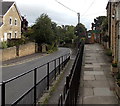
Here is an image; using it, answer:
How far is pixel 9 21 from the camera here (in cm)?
3969

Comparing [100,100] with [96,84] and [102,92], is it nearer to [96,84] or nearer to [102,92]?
[102,92]

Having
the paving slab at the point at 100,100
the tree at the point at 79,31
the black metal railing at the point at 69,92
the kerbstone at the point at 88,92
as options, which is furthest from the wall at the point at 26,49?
the black metal railing at the point at 69,92

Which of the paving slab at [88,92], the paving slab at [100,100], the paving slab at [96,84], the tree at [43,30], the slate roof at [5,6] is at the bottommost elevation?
the paving slab at [100,100]

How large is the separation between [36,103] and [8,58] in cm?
1922

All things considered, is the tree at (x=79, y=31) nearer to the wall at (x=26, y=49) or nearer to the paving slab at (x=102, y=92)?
the wall at (x=26, y=49)

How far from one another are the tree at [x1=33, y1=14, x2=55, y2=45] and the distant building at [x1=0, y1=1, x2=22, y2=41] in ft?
13.5

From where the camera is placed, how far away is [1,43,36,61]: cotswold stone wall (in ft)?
79.1

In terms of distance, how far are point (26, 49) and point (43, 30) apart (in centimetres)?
879

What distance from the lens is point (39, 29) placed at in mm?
40375

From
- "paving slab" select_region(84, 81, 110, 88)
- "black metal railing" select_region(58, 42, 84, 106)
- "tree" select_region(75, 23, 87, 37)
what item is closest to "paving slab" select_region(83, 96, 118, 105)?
"black metal railing" select_region(58, 42, 84, 106)

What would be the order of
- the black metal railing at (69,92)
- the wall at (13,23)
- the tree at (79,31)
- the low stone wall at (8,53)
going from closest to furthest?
the black metal railing at (69,92) → the low stone wall at (8,53) → the tree at (79,31) → the wall at (13,23)

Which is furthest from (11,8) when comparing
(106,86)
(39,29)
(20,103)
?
(20,103)

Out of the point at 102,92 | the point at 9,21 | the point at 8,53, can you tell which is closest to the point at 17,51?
the point at 8,53

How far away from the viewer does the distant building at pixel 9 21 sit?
122 feet
